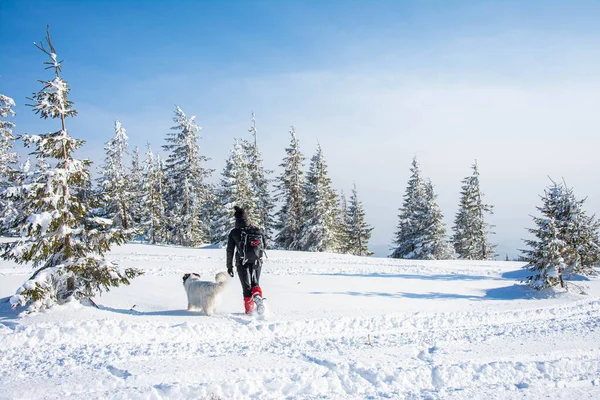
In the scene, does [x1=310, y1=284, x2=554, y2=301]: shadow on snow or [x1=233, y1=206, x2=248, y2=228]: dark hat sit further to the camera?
[x1=310, y1=284, x2=554, y2=301]: shadow on snow

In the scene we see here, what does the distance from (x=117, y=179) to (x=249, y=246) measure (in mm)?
33997

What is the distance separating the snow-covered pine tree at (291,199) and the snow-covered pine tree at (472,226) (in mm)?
16689

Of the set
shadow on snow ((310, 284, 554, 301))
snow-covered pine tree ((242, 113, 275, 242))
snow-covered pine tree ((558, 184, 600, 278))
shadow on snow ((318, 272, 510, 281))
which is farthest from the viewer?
snow-covered pine tree ((242, 113, 275, 242))

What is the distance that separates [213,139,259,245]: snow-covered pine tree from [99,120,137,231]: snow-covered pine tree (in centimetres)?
972

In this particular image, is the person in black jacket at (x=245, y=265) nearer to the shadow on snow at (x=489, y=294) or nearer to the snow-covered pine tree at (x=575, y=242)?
the shadow on snow at (x=489, y=294)

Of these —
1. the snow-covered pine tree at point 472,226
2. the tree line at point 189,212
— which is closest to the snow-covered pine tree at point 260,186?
the tree line at point 189,212

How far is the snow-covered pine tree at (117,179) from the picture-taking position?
3709 centimetres

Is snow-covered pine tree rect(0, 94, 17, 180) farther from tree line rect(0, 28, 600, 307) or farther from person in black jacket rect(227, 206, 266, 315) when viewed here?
person in black jacket rect(227, 206, 266, 315)

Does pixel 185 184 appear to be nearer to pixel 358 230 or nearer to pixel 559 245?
pixel 358 230

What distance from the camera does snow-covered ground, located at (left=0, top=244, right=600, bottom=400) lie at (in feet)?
14.1

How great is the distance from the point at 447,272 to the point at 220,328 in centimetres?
1462

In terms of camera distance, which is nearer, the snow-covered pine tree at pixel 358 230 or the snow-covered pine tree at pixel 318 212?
the snow-covered pine tree at pixel 318 212

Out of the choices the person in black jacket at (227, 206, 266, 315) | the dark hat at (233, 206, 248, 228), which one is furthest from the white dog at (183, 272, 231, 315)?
the dark hat at (233, 206, 248, 228)

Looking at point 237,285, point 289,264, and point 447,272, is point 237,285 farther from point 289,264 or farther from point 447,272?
point 447,272
